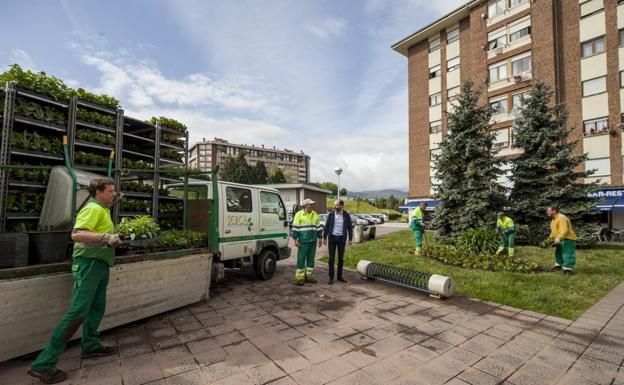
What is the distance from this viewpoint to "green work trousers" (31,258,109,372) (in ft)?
9.82

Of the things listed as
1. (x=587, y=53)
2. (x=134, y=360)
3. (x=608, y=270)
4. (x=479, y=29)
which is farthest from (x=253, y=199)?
(x=479, y=29)

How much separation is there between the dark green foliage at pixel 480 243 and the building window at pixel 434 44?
26017mm

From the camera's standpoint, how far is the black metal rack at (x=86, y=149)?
446 cm

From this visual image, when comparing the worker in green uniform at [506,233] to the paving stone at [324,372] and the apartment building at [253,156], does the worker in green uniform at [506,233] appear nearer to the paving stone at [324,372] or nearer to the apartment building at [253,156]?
the paving stone at [324,372]

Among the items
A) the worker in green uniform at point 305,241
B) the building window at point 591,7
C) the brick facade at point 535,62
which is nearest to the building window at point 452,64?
the brick facade at point 535,62

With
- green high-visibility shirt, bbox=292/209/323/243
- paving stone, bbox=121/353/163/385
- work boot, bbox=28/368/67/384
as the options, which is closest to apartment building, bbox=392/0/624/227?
green high-visibility shirt, bbox=292/209/323/243

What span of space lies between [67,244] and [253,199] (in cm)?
356

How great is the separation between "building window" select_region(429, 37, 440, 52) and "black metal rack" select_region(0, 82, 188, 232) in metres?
30.3

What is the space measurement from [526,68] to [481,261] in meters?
22.2

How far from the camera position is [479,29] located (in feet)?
84.8

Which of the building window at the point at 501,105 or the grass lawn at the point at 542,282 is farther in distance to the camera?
the building window at the point at 501,105

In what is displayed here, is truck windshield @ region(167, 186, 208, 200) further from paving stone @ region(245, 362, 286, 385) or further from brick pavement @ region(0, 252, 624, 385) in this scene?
paving stone @ region(245, 362, 286, 385)

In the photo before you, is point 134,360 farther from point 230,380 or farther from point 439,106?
point 439,106

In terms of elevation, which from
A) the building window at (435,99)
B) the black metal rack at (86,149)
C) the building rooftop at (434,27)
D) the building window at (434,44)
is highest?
the building rooftop at (434,27)
